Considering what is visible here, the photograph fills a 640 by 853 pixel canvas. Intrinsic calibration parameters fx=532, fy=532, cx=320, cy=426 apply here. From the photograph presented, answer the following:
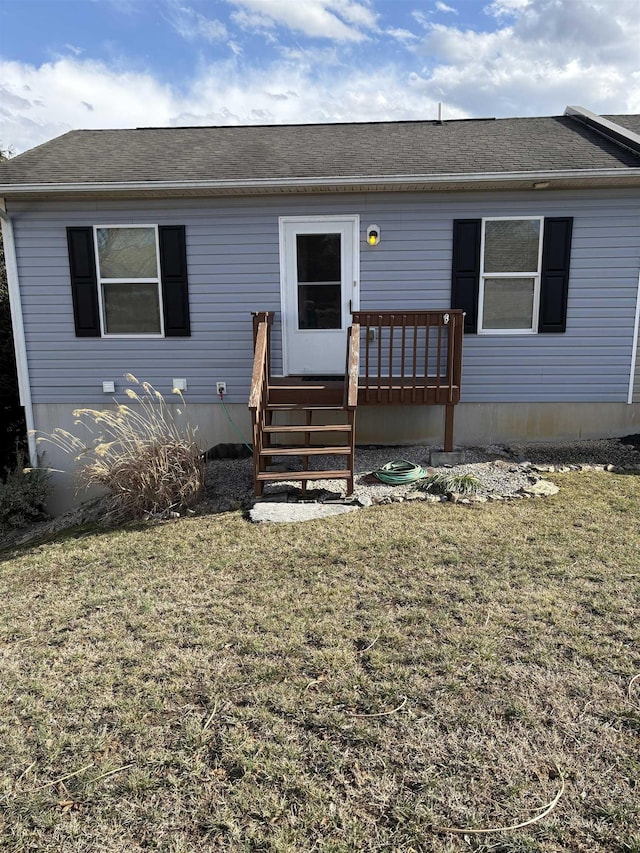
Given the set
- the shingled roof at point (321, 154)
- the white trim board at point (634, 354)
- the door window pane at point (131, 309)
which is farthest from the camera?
the door window pane at point (131, 309)

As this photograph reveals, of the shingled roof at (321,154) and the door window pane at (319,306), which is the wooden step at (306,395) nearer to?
the door window pane at (319,306)

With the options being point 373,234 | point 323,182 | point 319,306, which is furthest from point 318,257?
point 323,182

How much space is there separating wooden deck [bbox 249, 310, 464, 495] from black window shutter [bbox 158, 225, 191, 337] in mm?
1123

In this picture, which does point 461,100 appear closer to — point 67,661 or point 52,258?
point 52,258

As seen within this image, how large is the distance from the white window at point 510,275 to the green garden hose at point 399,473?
6.66 ft

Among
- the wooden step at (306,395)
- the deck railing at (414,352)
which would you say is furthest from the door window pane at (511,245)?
the wooden step at (306,395)

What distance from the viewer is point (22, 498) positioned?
5.93 metres

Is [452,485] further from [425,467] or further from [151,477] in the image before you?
[151,477]

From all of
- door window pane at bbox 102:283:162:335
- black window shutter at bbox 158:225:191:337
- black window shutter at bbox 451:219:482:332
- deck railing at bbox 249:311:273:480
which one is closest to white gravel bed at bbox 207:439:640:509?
deck railing at bbox 249:311:273:480

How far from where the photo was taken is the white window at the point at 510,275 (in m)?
6.00

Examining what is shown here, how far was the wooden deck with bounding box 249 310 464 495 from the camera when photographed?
4777 millimetres

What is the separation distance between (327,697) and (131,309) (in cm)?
536

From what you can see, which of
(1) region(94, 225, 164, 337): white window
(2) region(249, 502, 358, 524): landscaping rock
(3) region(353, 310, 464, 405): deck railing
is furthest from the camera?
(1) region(94, 225, 164, 337): white window

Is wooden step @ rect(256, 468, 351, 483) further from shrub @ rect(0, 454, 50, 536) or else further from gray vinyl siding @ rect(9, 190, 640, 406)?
shrub @ rect(0, 454, 50, 536)
